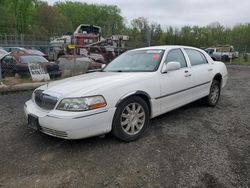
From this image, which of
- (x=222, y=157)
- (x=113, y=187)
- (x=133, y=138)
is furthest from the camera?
(x=133, y=138)

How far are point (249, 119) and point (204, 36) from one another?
40350 mm

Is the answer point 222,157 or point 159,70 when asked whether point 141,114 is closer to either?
point 159,70

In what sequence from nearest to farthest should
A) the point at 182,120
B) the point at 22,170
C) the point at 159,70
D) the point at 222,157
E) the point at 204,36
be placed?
the point at 22,170 → the point at 222,157 → the point at 159,70 → the point at 182,120 → the point at 204,36

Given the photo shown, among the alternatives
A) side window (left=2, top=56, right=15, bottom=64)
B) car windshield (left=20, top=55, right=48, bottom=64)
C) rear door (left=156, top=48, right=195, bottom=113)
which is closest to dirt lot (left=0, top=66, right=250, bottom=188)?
rear door (left=156, top=48, right=195, bottom=113)

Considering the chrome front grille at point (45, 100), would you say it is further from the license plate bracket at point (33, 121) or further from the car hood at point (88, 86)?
the license plate bracket at point (33, 121)

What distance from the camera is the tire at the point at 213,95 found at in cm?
548

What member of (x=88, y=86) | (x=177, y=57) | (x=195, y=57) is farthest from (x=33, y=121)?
(x=195, y=57)

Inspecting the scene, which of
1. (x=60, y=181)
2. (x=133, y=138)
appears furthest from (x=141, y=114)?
(x=60, y=181)

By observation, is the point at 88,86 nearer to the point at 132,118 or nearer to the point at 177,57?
the point at 132,118

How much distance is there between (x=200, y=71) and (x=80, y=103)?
9.54 ft

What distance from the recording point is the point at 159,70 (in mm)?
4016

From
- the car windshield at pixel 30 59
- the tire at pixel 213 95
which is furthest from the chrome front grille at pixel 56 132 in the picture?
the car windshield at pixel 30 59

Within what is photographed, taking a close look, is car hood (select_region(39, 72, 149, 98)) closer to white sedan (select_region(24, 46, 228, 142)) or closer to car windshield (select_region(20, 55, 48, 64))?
white sedan (select_region(24, 46, 228, 142))

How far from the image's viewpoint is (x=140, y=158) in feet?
10.2
